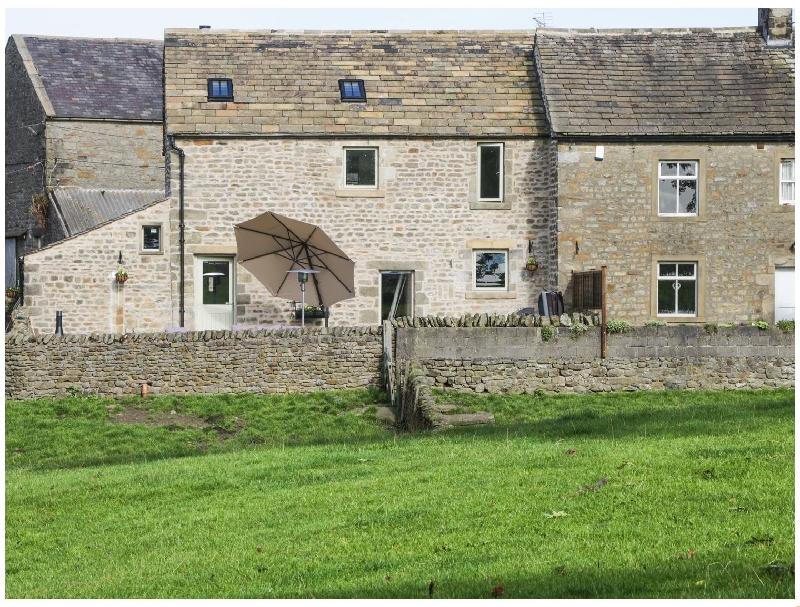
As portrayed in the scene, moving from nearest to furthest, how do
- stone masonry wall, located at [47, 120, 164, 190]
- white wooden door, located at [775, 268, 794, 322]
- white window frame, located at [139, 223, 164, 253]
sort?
1. white window frame, located at [139, 223, 164, 253]
2. white wooden door, located at [775, 268, 794, 322]
3. stone masonry wall, located at [47, 120, 164, 190]

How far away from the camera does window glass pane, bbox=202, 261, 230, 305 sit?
2711 centimetres

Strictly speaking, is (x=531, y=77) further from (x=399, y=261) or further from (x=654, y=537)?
(x=654, y=537)

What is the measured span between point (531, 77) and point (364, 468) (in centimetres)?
1738

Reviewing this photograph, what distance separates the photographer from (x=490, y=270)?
27.7 meters

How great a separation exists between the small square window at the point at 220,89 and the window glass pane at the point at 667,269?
425 inches

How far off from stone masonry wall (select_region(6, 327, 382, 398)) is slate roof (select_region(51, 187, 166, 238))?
43.3ft

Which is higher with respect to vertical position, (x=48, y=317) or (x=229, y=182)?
(x=229, y=182)

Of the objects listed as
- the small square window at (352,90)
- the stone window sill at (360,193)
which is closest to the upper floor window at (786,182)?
the stone window sill at (360,193)

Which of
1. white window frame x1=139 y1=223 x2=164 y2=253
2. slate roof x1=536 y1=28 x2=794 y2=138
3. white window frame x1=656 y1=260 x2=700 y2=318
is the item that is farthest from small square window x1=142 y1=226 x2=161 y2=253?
white window frame x1=656 y1=260 x2=700 y2=318

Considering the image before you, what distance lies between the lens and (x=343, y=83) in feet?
92.2

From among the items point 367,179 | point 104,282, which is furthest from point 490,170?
point 104,282

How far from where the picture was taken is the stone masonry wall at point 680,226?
88.4 feet

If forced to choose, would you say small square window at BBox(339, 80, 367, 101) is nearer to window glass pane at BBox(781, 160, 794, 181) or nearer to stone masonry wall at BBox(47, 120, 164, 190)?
window glass pane at BBox(781, 160, 794, 181)

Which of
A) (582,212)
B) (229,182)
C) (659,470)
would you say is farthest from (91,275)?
(659,470)
